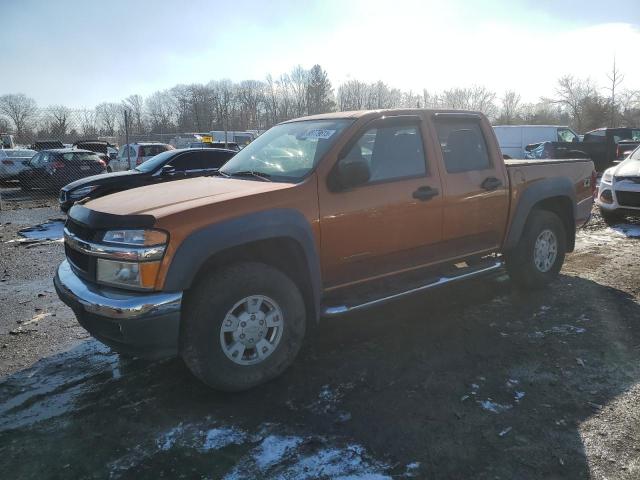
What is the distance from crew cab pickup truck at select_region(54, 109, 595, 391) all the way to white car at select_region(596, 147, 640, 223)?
4.72 meters

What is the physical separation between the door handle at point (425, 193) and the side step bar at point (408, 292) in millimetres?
766

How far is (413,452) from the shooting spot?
107 inches

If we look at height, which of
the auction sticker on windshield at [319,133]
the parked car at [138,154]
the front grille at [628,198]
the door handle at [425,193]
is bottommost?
the front grille at [628,198]

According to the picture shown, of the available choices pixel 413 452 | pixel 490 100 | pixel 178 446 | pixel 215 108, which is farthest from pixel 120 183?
pixel 490 100

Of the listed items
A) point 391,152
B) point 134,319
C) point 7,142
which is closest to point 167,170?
point 391,152

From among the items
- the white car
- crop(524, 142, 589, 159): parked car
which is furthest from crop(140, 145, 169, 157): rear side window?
the white car

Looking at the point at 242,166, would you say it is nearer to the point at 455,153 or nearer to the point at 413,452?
the point at 455,153

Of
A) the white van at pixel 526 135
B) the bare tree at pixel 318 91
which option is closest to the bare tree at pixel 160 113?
the bare tree at pixel 318 91

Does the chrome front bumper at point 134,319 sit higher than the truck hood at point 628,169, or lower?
lower

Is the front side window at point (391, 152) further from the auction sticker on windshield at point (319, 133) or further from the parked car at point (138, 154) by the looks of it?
the parked car at point (138, 154)

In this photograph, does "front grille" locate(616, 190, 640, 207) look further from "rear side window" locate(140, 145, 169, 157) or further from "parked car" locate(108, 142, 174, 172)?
"rear side window" locate(140, 145, 169, 157)

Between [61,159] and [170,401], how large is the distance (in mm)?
15909

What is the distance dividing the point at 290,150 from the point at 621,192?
7427 millimetres

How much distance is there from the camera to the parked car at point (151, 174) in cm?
967
